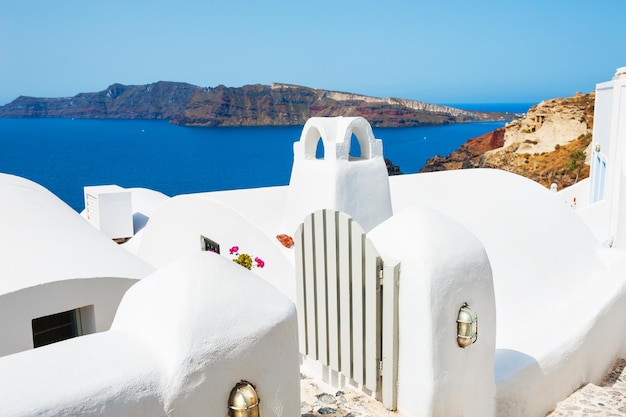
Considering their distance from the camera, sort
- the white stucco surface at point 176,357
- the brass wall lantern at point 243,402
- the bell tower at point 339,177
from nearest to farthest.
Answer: the white stucco surface at point 176,357 → the brass wall lantern at point 243,402 → the bell tower at point 339,177

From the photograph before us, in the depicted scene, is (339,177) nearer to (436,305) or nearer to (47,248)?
(436,305)

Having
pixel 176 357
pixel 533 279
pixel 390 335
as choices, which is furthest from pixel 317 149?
pixel 176 357

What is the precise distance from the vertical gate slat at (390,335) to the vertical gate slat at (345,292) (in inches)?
17.6

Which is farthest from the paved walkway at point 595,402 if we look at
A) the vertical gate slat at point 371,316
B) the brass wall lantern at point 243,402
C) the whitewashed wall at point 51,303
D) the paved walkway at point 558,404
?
the whitewashed wall at point 51,303

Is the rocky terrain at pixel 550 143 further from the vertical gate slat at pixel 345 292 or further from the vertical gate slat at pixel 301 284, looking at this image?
the vertical gate slat at pixel 345 292

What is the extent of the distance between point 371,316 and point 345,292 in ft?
1.40

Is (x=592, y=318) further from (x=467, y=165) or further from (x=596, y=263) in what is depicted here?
(x=467, y=165)

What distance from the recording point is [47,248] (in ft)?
22.6

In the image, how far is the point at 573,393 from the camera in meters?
7.61

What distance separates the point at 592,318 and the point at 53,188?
7747 centimetres

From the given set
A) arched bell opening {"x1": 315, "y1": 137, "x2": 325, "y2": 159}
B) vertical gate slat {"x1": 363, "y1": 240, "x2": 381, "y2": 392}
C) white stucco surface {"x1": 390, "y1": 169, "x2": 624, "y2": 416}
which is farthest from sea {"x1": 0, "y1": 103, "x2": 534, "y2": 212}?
vertical gate slat {"x1": 363, "y1": 240, "x2": 381, "y2": 392}

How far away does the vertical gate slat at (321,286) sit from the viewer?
5.75 metres

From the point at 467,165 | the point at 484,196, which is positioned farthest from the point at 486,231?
the point at 467,165

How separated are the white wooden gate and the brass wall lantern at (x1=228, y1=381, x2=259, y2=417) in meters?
1.95
